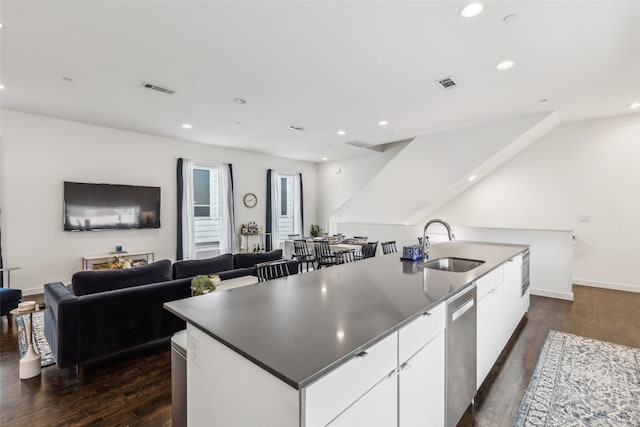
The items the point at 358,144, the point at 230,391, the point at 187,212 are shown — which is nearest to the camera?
the point at 230,391

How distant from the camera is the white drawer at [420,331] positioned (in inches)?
51.1

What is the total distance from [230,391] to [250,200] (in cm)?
696

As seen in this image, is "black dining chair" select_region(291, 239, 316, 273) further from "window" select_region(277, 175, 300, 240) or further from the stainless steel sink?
"window" select_region(277, 175, 300, 240)

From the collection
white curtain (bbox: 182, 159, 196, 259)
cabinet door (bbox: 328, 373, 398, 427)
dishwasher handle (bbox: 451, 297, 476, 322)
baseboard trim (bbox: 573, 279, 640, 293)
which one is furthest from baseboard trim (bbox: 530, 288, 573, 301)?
white curtain (bbox: 182, 159, 196, 259)

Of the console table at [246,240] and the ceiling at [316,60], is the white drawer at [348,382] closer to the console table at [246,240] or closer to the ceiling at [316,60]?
the ceiling at [316,60]

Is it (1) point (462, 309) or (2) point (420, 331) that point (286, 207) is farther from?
(2) point (420, 331)

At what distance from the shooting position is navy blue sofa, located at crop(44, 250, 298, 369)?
95.1 inches

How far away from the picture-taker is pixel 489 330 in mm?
2350

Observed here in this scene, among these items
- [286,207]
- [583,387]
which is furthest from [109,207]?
[583,387]

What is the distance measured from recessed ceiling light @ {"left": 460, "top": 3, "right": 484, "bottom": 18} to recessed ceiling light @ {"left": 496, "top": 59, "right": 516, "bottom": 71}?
3.31 ft

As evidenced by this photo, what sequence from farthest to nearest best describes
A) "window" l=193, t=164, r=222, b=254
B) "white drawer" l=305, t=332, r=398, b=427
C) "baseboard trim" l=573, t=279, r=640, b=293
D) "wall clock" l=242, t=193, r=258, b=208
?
1. "wall clock" l=242, t=193, r=258, b=208
2. "window" l=193, t=164, r=222, b=254
3. "baseboard trim" l=573, t=279, r=640, b=293
4. "white drawer" l=305, t=332, r=398, b=427

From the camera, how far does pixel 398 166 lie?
20.8ft

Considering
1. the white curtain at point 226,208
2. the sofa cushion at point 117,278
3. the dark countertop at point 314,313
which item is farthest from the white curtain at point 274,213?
the dark countertop at point 314,313

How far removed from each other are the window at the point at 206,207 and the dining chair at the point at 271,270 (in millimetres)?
5052
